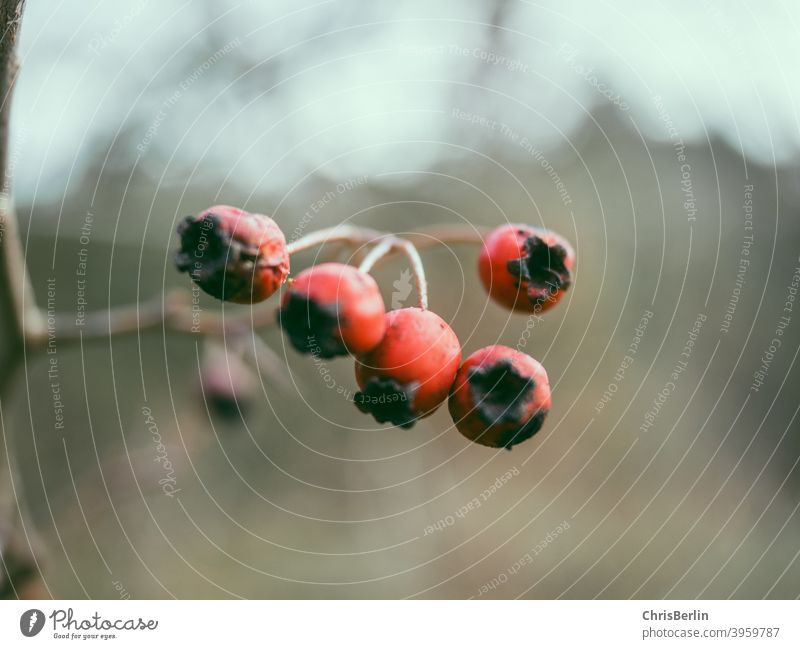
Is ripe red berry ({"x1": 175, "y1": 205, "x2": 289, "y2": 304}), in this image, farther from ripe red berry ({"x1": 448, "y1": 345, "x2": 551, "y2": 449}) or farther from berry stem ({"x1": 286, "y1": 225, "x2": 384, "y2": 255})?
ripe red berry ({"x1": 448, "y1": 345, "x2": 551, "y2": 449})

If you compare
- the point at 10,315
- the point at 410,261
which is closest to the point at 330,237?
the point at 410,261

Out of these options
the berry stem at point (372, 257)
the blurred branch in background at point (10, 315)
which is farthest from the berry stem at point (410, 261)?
the blurred branch in background at point (10, 315)

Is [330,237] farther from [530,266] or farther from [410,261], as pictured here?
[530,266]

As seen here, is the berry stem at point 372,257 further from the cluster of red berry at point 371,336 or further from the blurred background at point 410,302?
the blurred background at point 410,302
